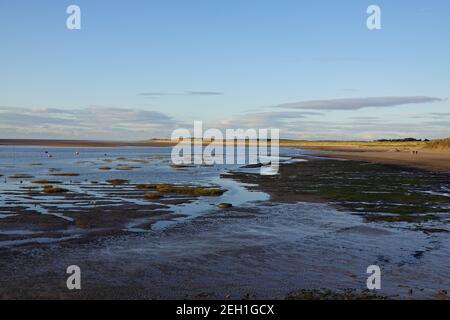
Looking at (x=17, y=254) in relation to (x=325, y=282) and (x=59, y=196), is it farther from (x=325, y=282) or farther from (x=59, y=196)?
(x=59, y=196)

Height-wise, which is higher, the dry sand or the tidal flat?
the dry sand

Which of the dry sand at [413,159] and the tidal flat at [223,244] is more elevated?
the dry sand at [413,159]

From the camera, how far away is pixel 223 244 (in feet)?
59.8

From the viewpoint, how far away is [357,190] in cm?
3778

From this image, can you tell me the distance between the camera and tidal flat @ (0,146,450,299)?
1291 cm

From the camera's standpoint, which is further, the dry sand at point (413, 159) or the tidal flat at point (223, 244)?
the dry sand at point (413, 159)

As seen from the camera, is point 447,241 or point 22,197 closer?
point 447,241

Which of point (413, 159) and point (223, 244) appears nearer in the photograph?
point (223, 244)

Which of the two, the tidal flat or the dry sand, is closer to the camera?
the tidal flat

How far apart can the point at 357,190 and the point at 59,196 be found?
23843 millimetres

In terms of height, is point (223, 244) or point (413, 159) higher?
point (413, 159)

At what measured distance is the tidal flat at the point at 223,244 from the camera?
12914 mm
